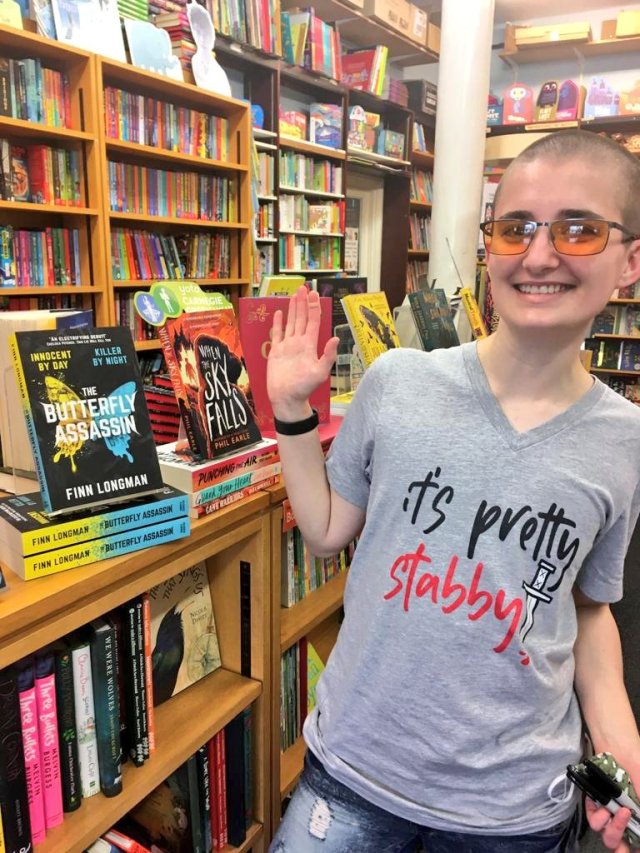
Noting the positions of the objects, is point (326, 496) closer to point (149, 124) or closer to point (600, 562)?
point (600, 562)

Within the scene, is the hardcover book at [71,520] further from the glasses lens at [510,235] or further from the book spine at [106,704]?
the glasses lens at [510,235]

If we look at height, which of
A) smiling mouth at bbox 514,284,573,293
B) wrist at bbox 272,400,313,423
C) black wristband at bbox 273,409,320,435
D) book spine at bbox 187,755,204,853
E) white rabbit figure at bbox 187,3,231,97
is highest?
white rabbit figure at bbox 187,3,231,97

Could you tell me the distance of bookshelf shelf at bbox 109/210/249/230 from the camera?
129 inches

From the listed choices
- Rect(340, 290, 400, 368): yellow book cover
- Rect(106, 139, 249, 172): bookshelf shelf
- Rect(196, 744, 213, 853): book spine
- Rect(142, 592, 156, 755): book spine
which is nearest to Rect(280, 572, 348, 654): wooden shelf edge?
Rect(196, 744, 213, 853): book spine

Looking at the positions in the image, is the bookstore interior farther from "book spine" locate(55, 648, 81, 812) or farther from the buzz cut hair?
the buzz cut hair

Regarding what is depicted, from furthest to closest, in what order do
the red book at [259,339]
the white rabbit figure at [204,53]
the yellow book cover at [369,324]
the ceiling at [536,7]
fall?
the ceiling at [536,7]
the white rabbit figure at [204,53]
the yellow book cover at [369,324]
the red book at [259,339]

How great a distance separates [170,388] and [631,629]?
235 cm

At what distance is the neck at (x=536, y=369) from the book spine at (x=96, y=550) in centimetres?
50

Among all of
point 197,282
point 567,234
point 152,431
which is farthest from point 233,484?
point 197,282

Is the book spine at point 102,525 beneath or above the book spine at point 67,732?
above

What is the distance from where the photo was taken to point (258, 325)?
4.20ft

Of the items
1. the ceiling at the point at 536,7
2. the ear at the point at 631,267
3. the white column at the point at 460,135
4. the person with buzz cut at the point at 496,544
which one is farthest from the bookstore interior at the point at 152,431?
the ceiling at the point at 536,7

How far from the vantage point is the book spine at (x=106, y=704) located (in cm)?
94

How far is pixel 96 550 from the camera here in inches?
34.6
